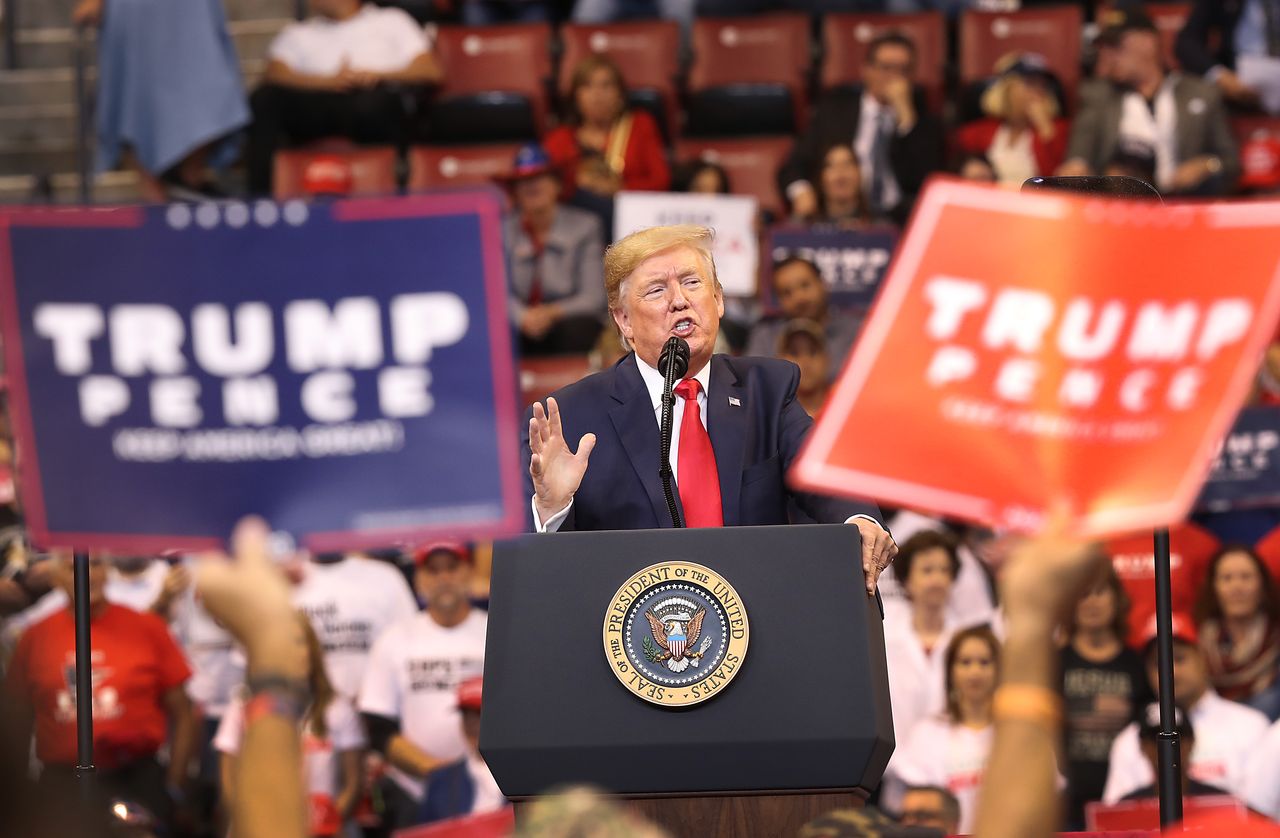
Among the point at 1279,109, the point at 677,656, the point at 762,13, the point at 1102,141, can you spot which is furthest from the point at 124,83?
the point at 677,656

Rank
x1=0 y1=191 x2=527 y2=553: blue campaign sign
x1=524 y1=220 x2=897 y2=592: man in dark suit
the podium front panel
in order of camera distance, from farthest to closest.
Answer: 1. x1=524 y1=220 x2=897 y2=592: man in dark suit
2. the podium front panel
3. x1=0 y1=191 x2=527 y2=553: blue campaign sign

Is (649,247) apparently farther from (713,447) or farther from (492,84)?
(492,84)

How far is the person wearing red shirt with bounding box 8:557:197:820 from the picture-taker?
579cm

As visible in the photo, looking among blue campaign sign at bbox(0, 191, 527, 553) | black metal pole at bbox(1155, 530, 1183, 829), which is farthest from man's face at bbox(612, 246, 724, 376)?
blue campaign sign at bbox(0, 191, 527, 553)

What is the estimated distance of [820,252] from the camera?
22.9 feet

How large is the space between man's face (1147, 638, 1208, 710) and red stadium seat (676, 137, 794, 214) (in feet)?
10.5

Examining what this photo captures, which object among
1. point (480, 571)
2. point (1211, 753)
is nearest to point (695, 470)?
point (1211, 753)

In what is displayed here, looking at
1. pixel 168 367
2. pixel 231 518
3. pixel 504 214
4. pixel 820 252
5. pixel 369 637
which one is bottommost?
pixel 369 637

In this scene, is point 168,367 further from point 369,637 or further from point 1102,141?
point 1102,141

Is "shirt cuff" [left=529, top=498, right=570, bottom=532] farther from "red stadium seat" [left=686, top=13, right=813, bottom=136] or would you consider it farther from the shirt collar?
"red stadium seat" [left=686, top=13, right=813, bottom=136]

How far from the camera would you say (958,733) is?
18.0 feet

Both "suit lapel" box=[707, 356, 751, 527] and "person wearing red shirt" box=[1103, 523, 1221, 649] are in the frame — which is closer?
"suit lapel" box=[707, 356, 751, 527]

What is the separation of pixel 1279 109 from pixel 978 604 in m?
3.44

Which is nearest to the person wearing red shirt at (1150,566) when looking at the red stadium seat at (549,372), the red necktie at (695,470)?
the red stadium seat at (549,372)
